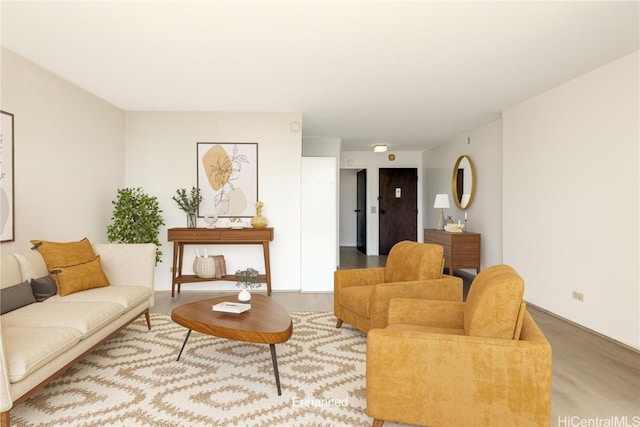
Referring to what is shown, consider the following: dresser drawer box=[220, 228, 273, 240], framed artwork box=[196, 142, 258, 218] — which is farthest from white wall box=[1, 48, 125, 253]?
dresser drawer box=[220, 228, 273, 240]

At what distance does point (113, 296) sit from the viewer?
2.86 metres

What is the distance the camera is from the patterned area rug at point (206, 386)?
1978mm

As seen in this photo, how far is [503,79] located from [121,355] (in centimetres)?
424

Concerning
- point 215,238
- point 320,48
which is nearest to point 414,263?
point 320,48

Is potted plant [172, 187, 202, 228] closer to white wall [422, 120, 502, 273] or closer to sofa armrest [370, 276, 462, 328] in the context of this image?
sofa armrest [370, 276, 462, 328]

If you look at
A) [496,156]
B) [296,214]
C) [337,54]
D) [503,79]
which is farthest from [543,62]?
[296,214]

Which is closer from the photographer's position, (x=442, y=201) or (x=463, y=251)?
(x=463, y=251)

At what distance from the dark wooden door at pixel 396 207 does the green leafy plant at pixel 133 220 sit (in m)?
5.22

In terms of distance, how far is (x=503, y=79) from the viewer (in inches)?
142

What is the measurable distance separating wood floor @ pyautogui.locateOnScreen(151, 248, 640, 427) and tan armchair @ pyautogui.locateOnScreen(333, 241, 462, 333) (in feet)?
2.95

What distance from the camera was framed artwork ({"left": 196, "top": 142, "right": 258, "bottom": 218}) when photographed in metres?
4.98

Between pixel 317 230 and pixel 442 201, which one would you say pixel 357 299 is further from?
pixel 442 201

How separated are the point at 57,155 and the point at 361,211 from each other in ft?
21.2

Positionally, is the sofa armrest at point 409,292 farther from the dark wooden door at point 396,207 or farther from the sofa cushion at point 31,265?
the dark wooden door at point 396,207
